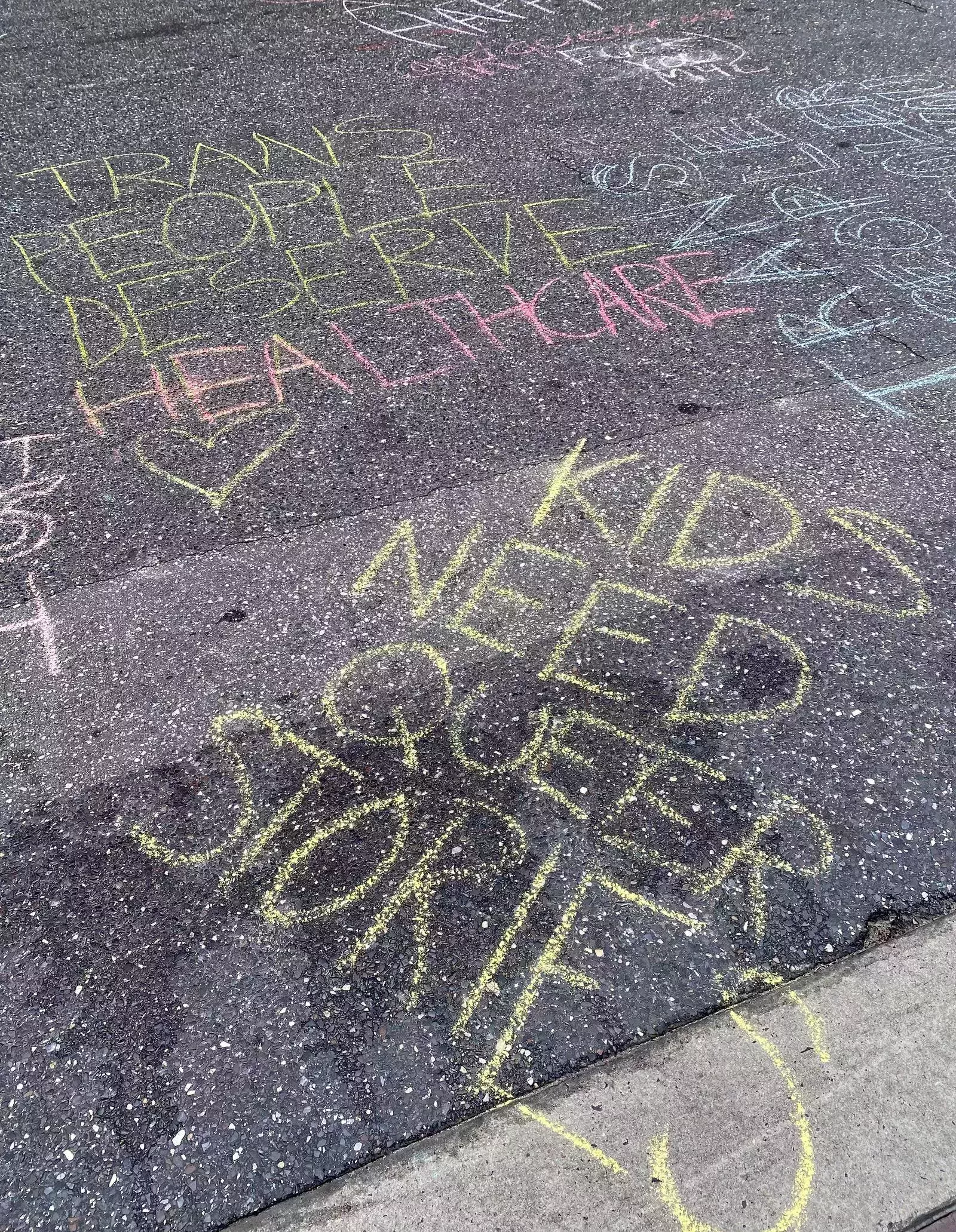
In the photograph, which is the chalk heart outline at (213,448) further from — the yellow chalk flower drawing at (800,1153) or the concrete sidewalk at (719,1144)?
the yellow chalk flower drawing at (800,1153)

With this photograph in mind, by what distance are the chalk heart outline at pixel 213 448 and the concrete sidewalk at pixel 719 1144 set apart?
229 cm

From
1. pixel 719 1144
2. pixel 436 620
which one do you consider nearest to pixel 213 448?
pixel 436 620

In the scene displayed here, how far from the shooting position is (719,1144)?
1.96 metres

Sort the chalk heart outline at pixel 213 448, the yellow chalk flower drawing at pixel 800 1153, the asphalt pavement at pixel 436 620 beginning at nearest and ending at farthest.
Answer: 1. the yellow chalk flower drawing at pixel 800 1153
2. the asphalt pavement at pixel 436 620
3. the chalk heart outline at pixel 213 448

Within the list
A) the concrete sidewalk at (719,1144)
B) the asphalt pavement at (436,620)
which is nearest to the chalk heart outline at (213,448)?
the asphalt pavement at (436,620)

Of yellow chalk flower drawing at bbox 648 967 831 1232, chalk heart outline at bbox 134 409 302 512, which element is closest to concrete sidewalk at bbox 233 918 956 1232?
yellow chalk flower drawing at bbox 648 967 831 1232

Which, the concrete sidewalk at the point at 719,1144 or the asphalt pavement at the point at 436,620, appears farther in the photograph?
the asphalt pavement at the point at 436,620

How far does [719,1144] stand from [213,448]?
2.87 metres

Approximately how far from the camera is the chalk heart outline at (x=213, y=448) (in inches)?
138

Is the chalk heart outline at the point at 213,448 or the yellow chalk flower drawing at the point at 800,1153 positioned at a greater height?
the chalk heart outline at the point at 213,448

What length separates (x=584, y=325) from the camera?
4.30m

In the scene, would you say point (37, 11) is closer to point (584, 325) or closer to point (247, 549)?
point (584, 325)

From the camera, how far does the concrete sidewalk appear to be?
1.87 meters

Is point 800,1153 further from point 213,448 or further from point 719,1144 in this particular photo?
point 213,448
